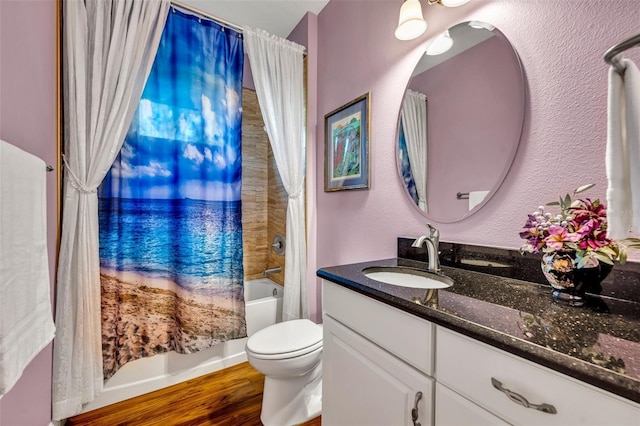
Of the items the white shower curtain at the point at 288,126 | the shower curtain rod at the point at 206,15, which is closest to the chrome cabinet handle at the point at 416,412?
the white shower curtain at the point at 288,126

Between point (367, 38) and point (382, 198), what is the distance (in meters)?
1.02

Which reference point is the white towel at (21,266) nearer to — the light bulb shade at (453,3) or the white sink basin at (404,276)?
the white sink basin at (404,276)

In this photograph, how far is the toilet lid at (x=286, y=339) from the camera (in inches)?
52.5

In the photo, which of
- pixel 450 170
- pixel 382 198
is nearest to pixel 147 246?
pixel 382 198

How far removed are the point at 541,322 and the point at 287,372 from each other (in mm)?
1140

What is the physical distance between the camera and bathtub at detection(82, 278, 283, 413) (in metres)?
1.55

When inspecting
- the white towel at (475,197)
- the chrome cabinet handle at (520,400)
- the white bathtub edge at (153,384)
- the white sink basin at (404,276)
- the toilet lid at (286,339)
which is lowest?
the white bathtub edge at (153,384)

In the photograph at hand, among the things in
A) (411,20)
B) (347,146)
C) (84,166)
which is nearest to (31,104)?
(84,166)

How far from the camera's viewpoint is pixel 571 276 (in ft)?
2.37

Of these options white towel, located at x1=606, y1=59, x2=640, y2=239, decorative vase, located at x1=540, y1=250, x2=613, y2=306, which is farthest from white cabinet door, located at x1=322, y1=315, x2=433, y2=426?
white towel, located at x1=606, y1=59, x2=640, y2=239

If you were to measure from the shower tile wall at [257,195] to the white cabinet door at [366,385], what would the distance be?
1465 mm

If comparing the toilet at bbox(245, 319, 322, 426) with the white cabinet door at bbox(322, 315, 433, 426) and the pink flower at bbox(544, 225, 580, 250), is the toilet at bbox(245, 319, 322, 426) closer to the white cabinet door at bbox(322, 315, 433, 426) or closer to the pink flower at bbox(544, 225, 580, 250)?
the white cabinet door at bbox(322, 315, 433, 426)

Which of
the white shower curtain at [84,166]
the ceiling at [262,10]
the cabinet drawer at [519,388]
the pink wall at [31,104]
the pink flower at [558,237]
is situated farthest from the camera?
the ceiling at [262,10]

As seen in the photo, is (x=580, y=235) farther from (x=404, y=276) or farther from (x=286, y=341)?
(x=286, y=341)
